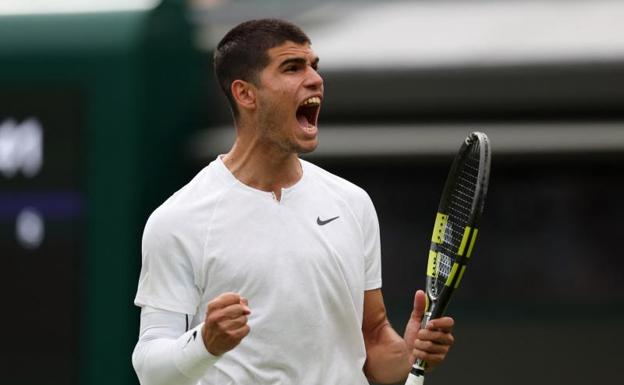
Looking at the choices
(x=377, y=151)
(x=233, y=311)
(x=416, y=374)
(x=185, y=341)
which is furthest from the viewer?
(x=377, y=151)

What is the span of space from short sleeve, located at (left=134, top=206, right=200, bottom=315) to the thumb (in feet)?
1.65

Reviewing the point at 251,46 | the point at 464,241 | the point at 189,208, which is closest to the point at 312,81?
the point at 251,46

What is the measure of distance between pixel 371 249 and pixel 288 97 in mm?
410

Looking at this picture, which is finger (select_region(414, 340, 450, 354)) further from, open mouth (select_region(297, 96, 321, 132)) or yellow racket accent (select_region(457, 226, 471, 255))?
open mouth (select_region(297, 96, 321, 132))

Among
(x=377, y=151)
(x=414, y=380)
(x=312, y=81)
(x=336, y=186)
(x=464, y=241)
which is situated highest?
(x=377, y=151)

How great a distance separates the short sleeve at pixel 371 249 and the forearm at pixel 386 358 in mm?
122

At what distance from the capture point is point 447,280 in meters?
4.18

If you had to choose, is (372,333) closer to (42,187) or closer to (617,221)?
(617,221)

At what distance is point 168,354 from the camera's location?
397 centimetres

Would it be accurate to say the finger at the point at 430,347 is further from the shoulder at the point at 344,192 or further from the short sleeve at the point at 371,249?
the shoulder at the point at 344,192

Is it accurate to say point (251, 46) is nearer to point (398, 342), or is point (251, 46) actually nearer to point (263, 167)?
point (263, 167)

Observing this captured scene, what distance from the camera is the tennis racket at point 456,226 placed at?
4121 mm

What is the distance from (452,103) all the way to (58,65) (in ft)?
5.85

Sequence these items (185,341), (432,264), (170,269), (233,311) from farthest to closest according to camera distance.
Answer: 1. (432,264)
2. (170,269)
3. (185,341)
4. (233,311)
